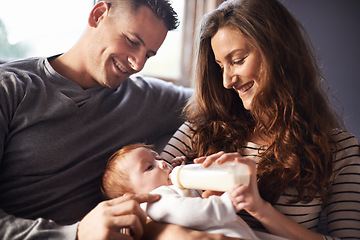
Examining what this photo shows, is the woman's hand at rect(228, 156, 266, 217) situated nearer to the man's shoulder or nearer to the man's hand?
the man's hand

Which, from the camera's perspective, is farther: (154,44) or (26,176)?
(154,44)

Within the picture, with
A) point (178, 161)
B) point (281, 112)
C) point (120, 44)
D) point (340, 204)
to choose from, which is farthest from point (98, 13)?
point (340, 204)

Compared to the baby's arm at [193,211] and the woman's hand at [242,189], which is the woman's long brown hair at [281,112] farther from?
the baby's arm at [193,211]

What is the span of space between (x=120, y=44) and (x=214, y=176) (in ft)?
2.84

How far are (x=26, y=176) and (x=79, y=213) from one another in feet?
0.87

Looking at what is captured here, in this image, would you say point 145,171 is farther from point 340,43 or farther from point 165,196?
point 340,43

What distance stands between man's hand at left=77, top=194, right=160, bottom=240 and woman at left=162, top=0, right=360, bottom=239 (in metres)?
0.45

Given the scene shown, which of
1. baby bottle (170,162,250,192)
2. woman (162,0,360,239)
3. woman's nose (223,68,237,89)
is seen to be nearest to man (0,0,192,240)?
baby bottle (170,162,250,192)

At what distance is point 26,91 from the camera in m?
1.38

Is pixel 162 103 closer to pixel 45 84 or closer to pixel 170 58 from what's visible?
pixel 45 84

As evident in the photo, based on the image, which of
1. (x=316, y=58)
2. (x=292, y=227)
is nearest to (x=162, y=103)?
(x=316, y=58)

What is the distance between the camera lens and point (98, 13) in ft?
5.41

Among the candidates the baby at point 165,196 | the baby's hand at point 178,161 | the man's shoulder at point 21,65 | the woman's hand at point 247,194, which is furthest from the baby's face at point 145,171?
the man's shoulder at point 21,65

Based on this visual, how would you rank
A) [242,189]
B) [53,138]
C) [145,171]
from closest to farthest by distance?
[242,189]
[145,171]
[53,138]
